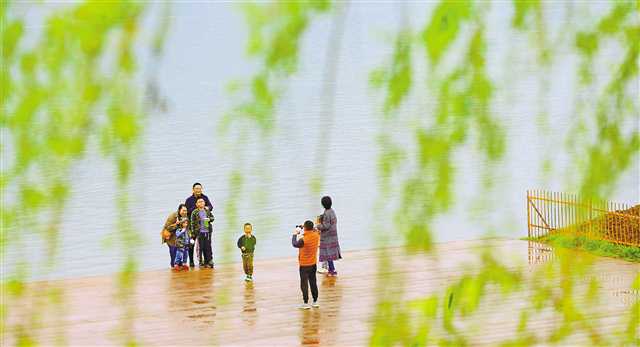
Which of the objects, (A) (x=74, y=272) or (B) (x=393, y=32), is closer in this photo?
(B) (x=393, y=32)

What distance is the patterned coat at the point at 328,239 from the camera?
15.2 meters

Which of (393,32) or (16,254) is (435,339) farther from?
(16,254)

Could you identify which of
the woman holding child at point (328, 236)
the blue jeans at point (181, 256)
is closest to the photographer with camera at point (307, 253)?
the woman holding child at point (328, 236)

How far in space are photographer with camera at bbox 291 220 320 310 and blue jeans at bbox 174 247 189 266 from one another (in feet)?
11.5

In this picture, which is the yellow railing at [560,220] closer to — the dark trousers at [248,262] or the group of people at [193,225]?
the dark trousers at [248,262]

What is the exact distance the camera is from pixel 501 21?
3.76 metres

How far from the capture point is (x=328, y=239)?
15844 millimetres

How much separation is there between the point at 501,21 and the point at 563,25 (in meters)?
0.27

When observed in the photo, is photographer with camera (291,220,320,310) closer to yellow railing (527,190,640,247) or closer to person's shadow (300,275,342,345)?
person's shadow (300,275,342,345)

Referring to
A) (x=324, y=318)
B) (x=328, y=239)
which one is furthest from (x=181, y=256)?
(x=324, y=318)

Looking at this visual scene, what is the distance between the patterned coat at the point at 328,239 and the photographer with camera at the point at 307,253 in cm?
88

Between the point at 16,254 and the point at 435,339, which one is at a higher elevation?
the point at 16,254

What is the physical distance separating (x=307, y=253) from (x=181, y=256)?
4.69m

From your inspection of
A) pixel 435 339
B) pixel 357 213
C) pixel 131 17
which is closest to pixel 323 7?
pixel 131 17
